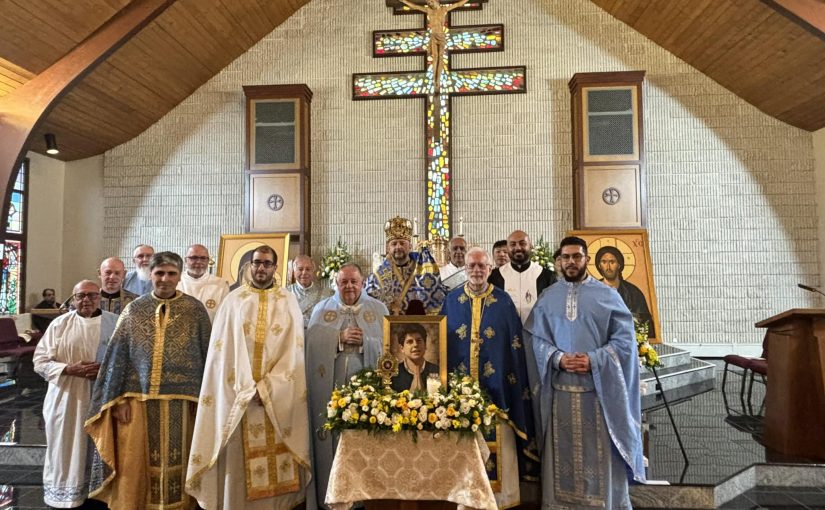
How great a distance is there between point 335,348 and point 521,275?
7.50 feet

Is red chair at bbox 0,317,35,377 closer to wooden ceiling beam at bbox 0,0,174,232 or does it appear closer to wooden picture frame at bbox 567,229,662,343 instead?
wooden ceiling beam at bbox 0,0,174,232

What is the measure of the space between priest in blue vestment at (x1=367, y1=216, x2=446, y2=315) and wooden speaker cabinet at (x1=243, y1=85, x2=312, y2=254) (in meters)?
6.57

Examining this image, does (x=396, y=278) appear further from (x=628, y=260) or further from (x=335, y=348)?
(x=628, y=260)

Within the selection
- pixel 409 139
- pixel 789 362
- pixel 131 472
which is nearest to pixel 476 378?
pixel 131 472

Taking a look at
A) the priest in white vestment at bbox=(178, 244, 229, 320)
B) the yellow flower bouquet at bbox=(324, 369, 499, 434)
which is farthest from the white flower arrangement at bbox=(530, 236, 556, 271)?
the yellow flower bouquet at bbox=(324, 369, 499, 434)

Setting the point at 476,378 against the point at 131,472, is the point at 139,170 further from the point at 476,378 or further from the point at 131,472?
the point at 476,378

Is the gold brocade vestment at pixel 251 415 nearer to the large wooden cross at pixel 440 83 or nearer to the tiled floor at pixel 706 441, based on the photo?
the tiled floor at pixel 706 441

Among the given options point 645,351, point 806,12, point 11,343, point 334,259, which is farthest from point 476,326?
point 11,343

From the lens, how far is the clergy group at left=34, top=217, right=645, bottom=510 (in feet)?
11.6

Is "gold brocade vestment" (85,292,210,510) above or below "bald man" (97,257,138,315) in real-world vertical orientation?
below

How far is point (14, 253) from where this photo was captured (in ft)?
34.6

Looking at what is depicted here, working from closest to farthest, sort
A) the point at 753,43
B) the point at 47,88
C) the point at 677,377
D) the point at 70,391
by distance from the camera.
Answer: the point at 70,391 → the point at 677,377 → the point at 47,88 → the point at 753,43

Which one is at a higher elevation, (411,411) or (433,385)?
(433,385)

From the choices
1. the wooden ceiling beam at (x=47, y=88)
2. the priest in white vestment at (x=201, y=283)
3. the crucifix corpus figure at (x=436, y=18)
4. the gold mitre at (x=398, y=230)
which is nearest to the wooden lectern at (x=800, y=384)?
the gold mitre at (x=398, y=230)
